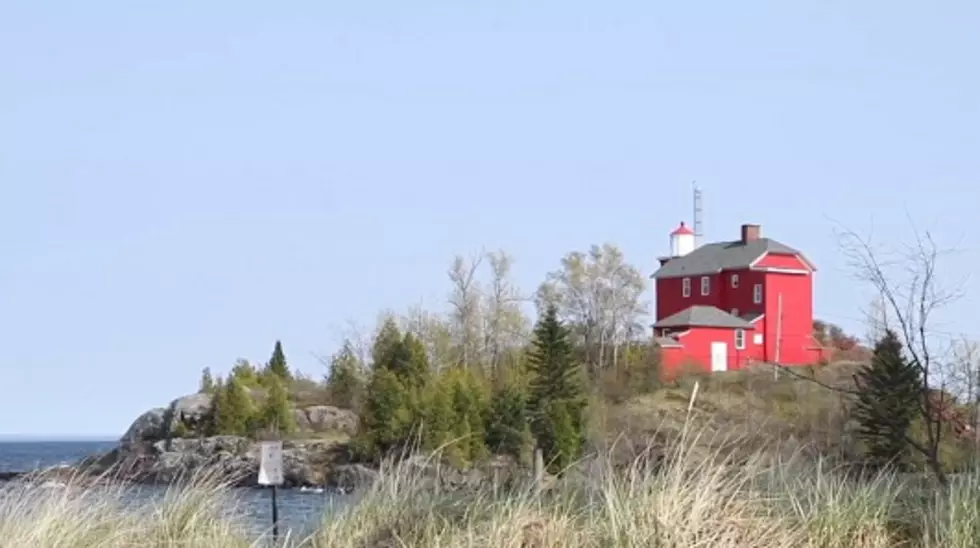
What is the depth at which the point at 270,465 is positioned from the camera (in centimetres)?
1000

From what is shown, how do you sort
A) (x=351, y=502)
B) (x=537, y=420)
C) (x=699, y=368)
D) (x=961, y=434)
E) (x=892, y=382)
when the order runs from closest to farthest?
1. (x=351, y=502)
2. (x=961, y=434)
3. (x=892, y=382)
4. (x=537, y=420)
5. (x=699, y=368)

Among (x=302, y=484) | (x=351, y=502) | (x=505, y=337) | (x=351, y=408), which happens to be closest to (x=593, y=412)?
(x=302, y=484)

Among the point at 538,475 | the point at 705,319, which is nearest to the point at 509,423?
the point at 705,319

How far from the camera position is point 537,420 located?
42.8 meters

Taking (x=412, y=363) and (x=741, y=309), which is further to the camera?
(x=741, y=309)

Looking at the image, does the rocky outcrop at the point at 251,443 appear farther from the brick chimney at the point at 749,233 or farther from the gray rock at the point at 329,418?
the brick chimney at the point at 749,233

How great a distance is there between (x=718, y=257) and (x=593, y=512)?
52292 millimetres

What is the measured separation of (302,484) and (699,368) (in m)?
16.6

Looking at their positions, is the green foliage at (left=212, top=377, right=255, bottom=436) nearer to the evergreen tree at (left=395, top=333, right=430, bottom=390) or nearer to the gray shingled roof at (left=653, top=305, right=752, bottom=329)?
the evergreen tree at (left=395, top=333, right=430, bottom=390)

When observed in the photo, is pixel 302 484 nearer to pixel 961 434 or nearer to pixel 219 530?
pixel 961 434

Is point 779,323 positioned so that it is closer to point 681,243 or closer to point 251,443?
point 681,243

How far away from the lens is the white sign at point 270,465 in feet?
32.3

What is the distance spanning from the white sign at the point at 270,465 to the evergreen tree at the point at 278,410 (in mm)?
43592

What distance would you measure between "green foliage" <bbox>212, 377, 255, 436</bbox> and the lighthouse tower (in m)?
19.8
